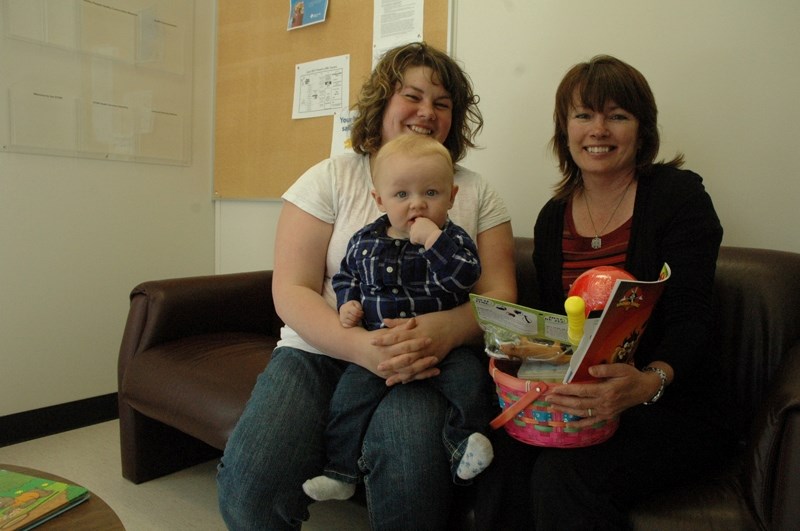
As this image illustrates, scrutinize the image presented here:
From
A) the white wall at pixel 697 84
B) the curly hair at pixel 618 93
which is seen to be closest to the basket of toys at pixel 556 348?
the curly hair at pixel 618 93

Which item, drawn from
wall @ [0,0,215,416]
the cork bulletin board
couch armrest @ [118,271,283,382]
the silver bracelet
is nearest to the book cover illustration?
the silver bracelet

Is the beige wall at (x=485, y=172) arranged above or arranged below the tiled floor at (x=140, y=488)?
above

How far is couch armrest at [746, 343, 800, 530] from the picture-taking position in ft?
3.11

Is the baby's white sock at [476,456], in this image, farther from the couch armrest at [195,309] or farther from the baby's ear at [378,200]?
the couch armrest at [195,309]

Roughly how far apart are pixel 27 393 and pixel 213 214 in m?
1.19

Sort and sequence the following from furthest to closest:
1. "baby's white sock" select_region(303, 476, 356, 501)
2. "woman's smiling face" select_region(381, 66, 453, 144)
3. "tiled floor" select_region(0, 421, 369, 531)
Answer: "tiled floor" select_region(0, 421, 369, 531) → "woman's smiling face" select_region(381, 66, 453, 144) → "baby's white sock" select_region(303, 476, 356, 501)

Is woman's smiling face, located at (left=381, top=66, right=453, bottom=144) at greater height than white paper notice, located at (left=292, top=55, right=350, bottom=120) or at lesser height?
lesser

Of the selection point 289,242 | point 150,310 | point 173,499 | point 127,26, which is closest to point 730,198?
point 289,242

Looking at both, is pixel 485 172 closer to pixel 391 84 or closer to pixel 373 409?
pixel 391 84

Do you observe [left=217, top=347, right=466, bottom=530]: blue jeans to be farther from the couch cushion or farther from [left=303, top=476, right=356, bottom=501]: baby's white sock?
the couch cushion

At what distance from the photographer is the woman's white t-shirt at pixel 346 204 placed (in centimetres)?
142

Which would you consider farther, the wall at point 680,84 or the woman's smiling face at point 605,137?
the wall at point 680,84

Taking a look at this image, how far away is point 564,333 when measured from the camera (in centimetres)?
101

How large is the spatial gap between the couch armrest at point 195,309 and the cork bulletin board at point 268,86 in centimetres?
74
